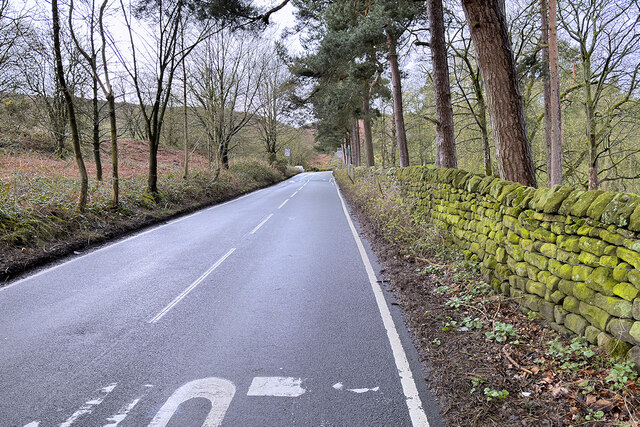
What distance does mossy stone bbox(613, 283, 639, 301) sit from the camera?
2.51 metres

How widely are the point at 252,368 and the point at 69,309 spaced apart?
114 inches

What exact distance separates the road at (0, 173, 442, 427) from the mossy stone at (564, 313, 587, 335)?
135 cm

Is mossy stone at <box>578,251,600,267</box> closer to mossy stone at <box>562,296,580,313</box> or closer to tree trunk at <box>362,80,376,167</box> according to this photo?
mossy stone at <box>562,296,580,313</box>

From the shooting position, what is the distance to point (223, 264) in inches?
253

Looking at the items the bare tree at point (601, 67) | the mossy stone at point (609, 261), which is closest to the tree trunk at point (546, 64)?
the bare tree at point (601, 67)

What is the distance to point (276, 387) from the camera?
288 cm

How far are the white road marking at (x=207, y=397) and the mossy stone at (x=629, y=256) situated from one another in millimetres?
3119

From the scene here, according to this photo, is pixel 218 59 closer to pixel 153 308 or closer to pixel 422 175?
pixel 422 175

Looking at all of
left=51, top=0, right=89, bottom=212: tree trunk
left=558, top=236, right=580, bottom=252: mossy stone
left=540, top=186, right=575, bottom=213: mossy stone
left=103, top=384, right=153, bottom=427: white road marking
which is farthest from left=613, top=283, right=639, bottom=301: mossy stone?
left=51, top=0, right=89, bottom=212: tree trunk

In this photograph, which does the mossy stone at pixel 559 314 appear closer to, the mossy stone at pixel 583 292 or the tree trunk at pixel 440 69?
the mossy stone at pixel 583 292

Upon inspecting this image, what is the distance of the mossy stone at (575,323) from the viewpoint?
296 centimetres

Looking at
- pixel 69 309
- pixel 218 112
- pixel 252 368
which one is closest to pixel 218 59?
pixel 218 112

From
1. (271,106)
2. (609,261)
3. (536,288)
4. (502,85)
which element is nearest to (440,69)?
(502,85)

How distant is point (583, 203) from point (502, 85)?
10.0 ft
